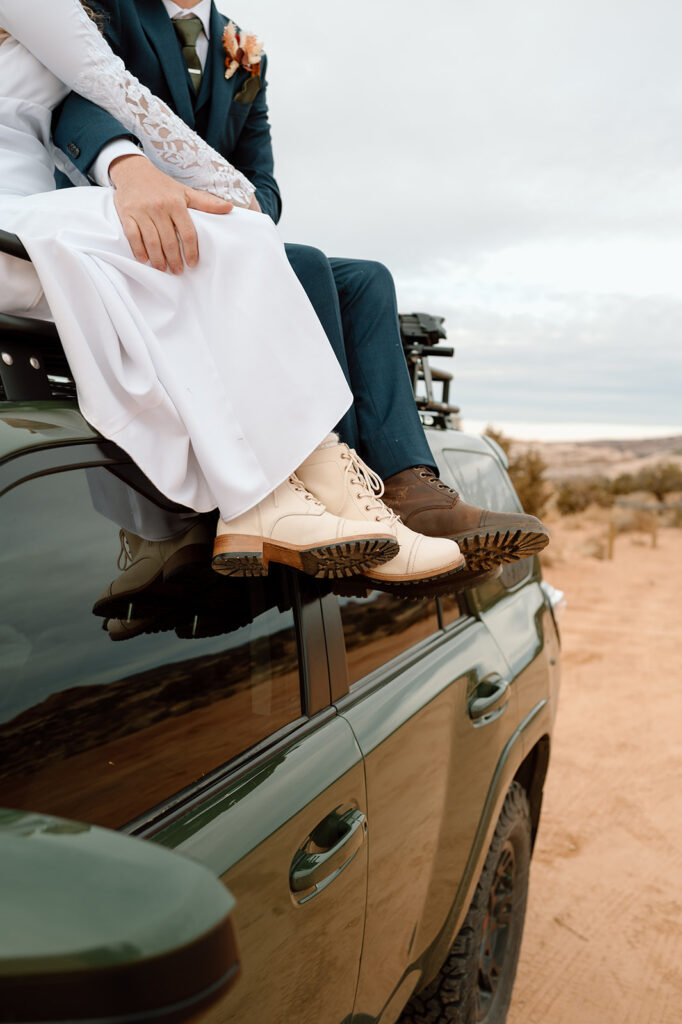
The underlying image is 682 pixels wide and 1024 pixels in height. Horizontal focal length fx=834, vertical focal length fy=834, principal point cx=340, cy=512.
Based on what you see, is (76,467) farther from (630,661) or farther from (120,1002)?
(630,661)

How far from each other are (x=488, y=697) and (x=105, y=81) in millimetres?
1768

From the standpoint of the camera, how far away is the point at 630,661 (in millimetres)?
8078

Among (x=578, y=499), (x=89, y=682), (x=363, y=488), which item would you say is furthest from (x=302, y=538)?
(x=578, y=499)

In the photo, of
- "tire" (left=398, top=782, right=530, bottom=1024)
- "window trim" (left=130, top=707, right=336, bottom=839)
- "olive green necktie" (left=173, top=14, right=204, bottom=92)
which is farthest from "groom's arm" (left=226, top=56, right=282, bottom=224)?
"tire" (left=398, top=782, right=530, bottom=1024)

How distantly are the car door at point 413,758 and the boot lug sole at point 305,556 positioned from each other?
0.18 meters

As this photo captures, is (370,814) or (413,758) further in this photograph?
(413,758)

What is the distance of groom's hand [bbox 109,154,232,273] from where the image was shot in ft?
5.16

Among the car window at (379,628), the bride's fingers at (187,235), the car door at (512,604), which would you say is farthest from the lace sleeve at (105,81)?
the car door at (512,604)

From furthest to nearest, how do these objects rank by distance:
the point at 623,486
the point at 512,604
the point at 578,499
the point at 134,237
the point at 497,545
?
the point at 623,486 < the point at 578,499 < the point at 512,604 < the point at 497,545 < the point at 134,237

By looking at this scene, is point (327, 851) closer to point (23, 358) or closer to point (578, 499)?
point (23, 358)

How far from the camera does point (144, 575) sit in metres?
1.33

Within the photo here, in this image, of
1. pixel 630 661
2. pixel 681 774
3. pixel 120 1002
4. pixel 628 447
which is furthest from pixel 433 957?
pixel 628 447

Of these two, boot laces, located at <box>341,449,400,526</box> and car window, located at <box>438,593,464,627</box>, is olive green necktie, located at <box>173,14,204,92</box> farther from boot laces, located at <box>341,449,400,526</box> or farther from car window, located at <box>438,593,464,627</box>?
car window, located at <box>438,593,464,627</box>

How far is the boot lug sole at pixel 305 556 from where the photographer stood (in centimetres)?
145
